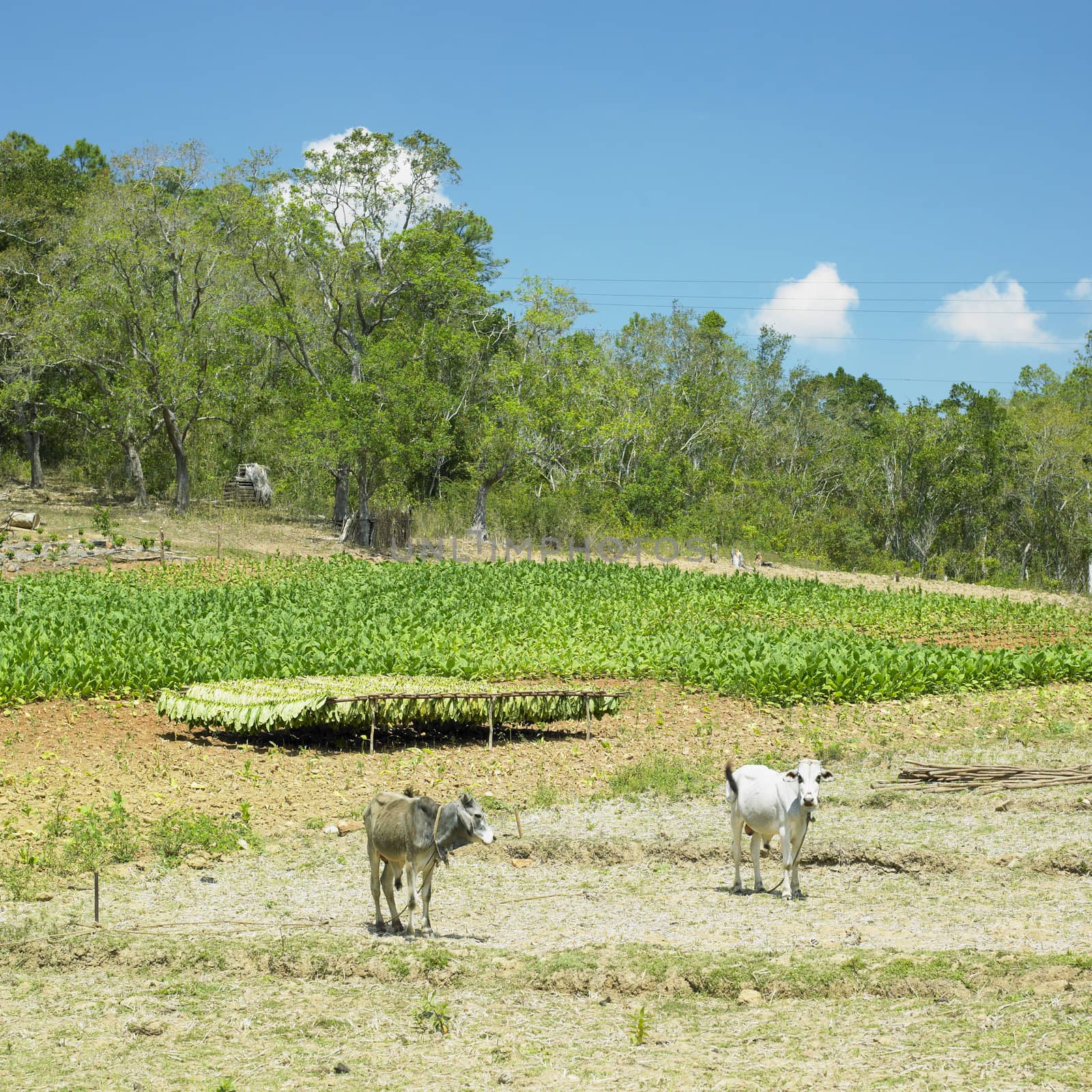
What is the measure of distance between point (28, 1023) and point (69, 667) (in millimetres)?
10064

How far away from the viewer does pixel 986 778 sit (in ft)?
44.1

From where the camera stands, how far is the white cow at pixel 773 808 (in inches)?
353

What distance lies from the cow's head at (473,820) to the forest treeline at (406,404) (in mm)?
28640

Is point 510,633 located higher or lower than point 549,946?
higher

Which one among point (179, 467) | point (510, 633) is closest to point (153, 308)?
point (179, 467)

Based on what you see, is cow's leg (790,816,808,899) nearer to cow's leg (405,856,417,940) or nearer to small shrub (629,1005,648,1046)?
small shrub (629,1005,648,1046)

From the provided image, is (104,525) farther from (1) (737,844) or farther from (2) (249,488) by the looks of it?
(1) (737,844)

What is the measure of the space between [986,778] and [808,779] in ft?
18.6

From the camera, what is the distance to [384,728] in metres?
15.9

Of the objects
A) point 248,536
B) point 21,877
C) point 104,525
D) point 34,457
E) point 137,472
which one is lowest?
point 21,877

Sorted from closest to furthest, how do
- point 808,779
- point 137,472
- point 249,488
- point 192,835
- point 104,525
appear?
point 808,779 < point 192,835 < point 104,525 < point 137,472 < point 249,488

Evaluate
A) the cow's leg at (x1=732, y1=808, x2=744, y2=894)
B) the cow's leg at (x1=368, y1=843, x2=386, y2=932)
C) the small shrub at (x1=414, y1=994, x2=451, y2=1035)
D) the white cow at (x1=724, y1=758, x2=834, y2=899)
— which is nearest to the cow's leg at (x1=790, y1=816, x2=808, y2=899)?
the white cow at (x1=724, y1=758, x2=834, y2=899)

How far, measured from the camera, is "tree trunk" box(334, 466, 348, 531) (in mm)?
39625

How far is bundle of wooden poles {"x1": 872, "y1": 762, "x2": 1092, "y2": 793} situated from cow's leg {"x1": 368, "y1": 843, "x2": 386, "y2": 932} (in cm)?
726
